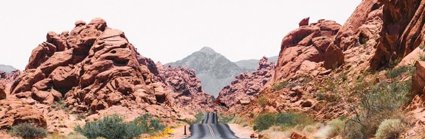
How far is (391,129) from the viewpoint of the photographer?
55.0ft

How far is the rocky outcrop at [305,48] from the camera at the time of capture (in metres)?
70.7

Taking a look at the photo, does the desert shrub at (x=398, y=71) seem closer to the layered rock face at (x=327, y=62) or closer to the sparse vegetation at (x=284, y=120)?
the layered rock face at (x=327, y=62)

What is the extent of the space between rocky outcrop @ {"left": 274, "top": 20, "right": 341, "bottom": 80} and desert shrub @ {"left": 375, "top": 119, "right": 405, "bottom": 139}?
156 feet

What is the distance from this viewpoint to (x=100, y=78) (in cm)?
6888

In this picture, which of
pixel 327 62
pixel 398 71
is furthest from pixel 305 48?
pixel 398 71

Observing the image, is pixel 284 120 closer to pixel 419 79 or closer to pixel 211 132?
pixel 211 132

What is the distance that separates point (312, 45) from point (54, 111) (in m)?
44.1

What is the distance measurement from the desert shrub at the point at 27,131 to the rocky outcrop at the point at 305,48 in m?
41.2

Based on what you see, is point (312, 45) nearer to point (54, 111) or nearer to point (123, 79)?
point (123, 79)

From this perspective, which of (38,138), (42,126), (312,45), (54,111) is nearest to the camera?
(38,138)

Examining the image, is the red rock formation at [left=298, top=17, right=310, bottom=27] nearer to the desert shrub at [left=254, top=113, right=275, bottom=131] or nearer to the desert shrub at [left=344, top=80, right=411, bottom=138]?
the desert shrub at [left=254, top=113, right=275, bottom=131]

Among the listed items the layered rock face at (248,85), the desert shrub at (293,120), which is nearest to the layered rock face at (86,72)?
the desert shrub at (293,120)

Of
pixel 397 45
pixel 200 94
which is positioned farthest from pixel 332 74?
pixel 200 94

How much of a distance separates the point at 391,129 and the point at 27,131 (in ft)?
90.6
